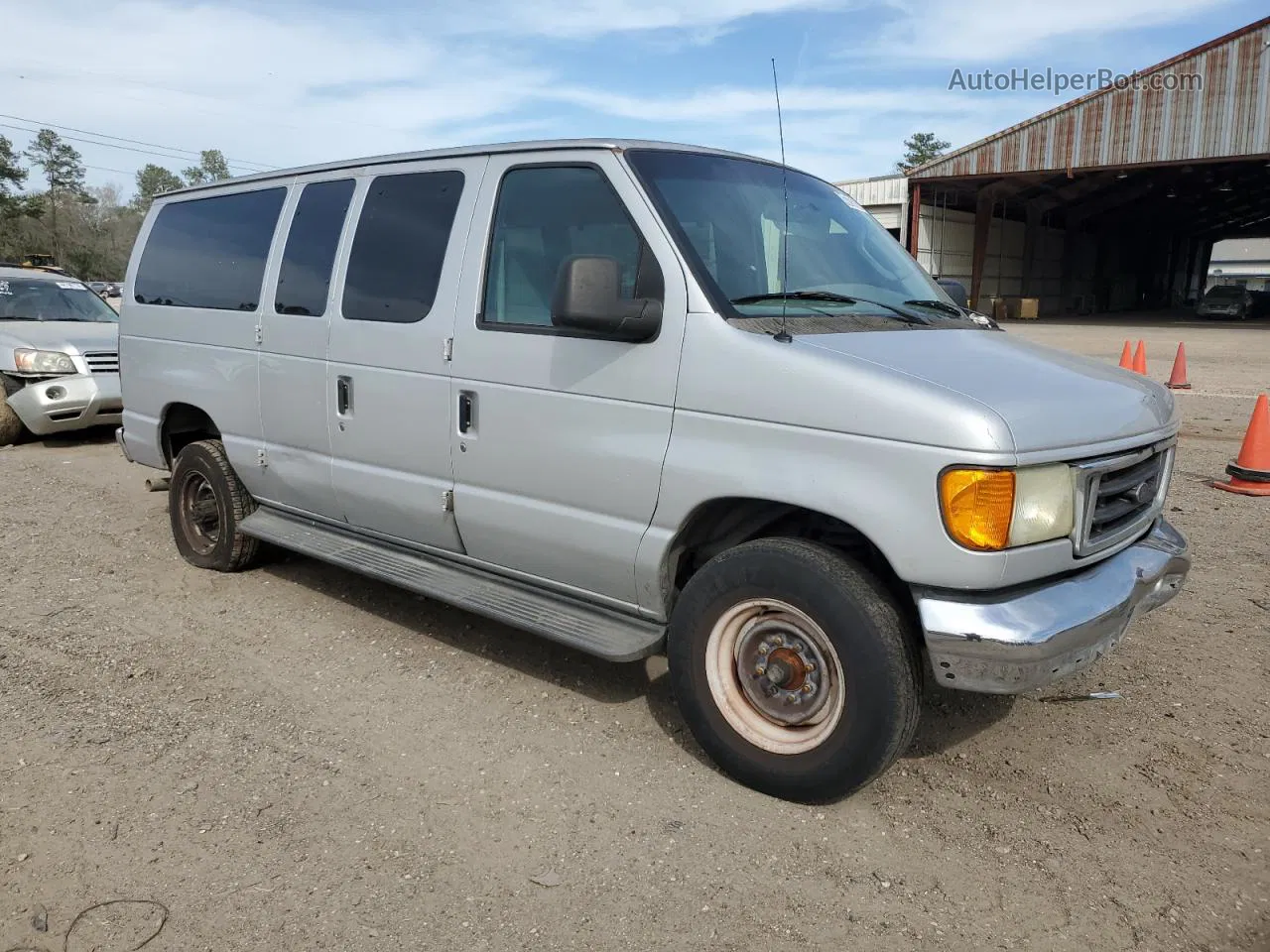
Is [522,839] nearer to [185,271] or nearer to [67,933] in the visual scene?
[67,933]

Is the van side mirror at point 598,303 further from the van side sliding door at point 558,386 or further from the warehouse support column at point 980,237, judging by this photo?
the warehouse support column at point 980,237

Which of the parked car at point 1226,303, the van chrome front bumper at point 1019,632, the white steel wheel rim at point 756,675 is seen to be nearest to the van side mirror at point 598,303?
the white steel wheel rim at point 756,675

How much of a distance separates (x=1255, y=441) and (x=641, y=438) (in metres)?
6.10

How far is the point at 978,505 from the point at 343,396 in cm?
298

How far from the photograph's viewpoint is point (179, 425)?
19.5 ft

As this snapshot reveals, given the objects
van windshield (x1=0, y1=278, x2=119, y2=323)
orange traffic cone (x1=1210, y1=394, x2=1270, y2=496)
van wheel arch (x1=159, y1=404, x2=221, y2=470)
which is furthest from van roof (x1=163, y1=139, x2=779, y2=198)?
van windshield (x1=0, y1=278, x2=119, y2=323)

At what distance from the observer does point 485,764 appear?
3.58m

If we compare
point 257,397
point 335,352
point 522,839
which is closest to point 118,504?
point 257,397

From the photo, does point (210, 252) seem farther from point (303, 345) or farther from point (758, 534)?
point (758, 534)

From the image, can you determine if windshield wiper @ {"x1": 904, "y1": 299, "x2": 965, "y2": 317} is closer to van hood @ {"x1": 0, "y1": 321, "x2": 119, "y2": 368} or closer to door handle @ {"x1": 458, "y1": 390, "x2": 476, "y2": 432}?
door handle @ {"x1": 458, "y1": 390, "x2": 476, "y2": 432}

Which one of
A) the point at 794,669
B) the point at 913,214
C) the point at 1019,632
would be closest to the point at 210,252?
the point at 794,669

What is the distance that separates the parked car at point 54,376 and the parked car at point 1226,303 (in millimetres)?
40605

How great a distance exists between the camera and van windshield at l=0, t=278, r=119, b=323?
10664 mm

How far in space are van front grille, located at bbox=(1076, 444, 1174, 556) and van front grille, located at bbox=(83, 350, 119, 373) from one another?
9.59 metres
